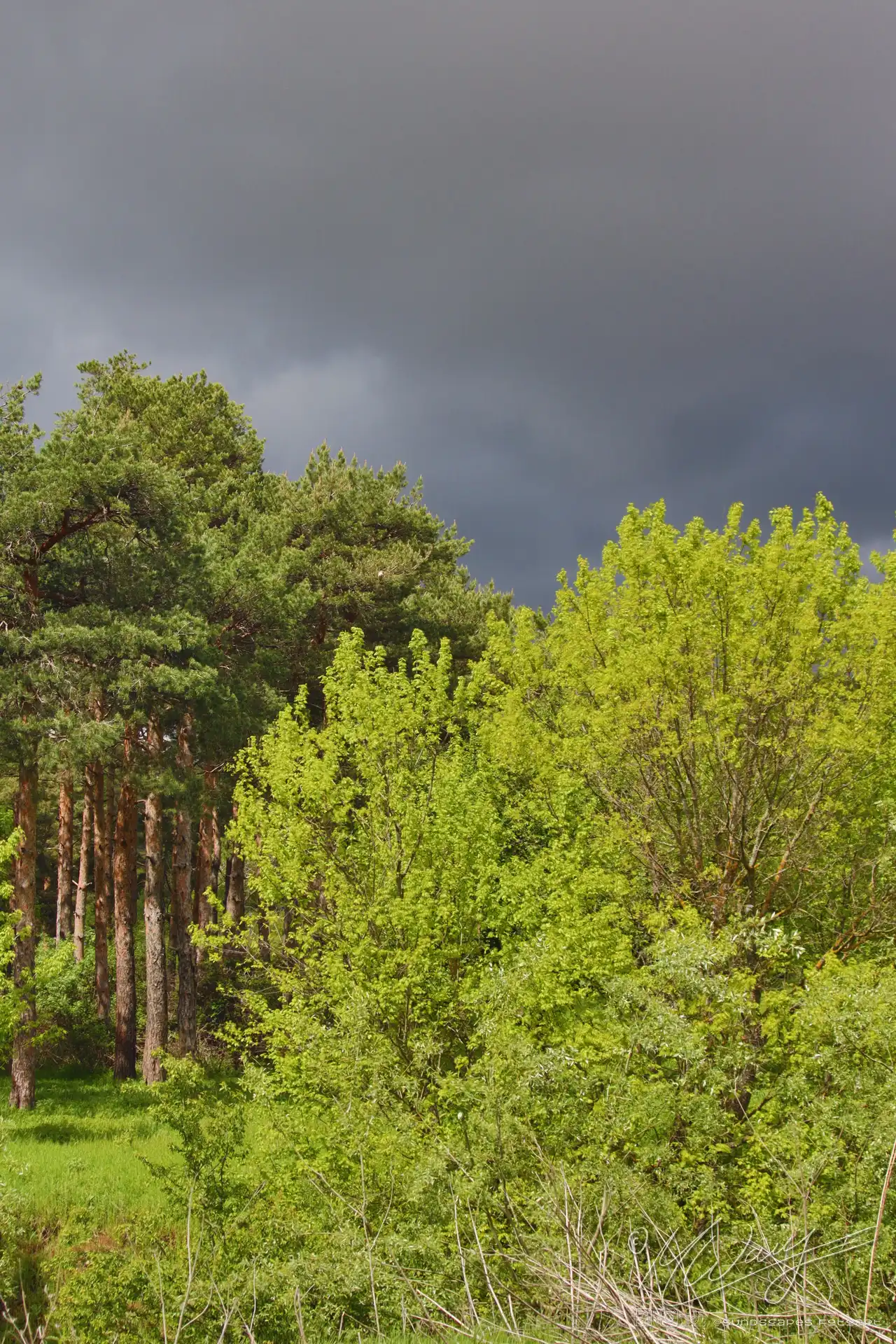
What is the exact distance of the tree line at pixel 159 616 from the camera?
16562 mm

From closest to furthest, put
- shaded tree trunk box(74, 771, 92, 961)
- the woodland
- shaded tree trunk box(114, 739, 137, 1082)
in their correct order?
the woodland
shaded tree trunk box(114, 739, 137, 1082)
shaded tree trunk box(74, 771, 92, 961)

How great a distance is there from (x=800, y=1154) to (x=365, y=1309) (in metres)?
4.40

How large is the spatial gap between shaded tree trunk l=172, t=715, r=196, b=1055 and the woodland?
177mm

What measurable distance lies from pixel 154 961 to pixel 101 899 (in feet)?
20.2

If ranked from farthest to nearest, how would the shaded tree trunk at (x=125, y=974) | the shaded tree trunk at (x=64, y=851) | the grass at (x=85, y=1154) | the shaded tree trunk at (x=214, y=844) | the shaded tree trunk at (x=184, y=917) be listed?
the shaded tree trunk at (x=64, y=851) → the shaded tree trunk at (x=214, y=844) → the shaded tree trunk at (x=184, y=917) → the shaded tree trunk at (x=125, y=974) → the grass at (x=85, y=1154)

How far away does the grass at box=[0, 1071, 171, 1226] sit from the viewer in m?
12.3

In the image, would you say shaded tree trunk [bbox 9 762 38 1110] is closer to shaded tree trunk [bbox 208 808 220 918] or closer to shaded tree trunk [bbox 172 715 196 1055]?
shaded tree trunk [bbox 172 715 196 1055]

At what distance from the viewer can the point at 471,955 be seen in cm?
1397

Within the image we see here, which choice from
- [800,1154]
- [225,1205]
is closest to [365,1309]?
[225,1205]

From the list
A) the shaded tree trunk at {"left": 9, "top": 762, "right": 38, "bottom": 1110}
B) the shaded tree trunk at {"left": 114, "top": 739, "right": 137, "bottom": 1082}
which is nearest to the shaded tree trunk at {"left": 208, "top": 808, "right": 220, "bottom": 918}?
the shaded tree trunk at {"left": 114, "top": 739, "right": 137, "bottom": 1082}

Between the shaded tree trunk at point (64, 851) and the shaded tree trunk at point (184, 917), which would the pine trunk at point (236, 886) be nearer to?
the shaded tree trunk at point (184, 917)

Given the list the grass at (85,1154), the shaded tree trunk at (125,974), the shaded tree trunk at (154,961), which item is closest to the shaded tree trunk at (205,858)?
the shaded tree trunk at (125,974)

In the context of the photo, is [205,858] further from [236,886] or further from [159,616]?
[159,616]

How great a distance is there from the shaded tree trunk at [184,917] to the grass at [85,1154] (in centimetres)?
204
